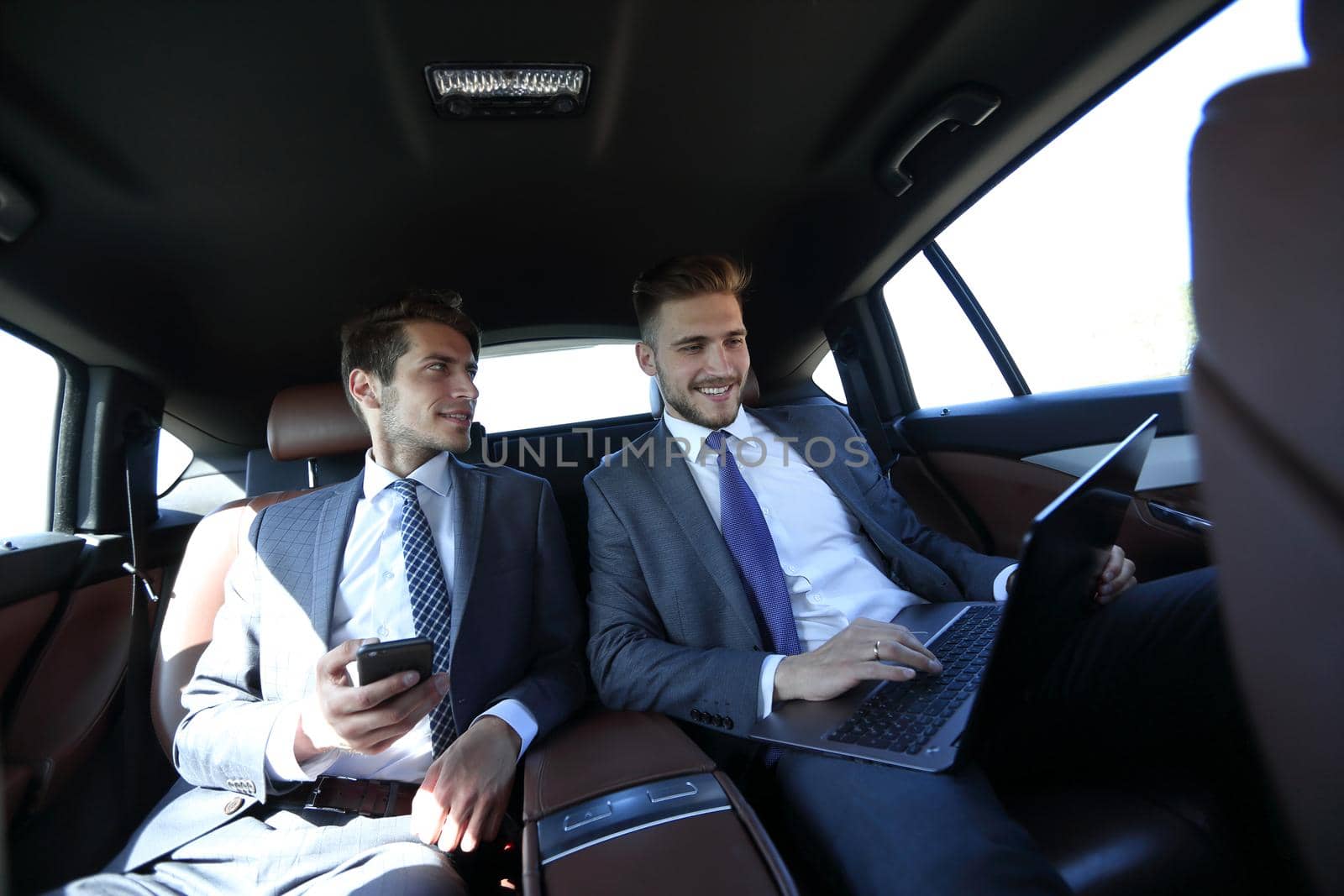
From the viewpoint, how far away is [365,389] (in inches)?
75.9

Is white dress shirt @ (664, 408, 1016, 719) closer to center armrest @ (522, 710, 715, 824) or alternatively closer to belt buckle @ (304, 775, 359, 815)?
center armrest @ (522, 710, 715, 824)

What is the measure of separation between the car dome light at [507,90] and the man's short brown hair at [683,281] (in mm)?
500

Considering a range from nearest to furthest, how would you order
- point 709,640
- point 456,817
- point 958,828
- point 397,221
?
point 958,828 → point 456,817 → point 709,640 → point 397,221

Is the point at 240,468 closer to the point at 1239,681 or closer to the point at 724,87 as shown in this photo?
the point at 724,87

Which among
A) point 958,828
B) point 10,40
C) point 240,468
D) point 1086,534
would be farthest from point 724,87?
point 240,468

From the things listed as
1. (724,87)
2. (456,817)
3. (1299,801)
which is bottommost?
(456,817)

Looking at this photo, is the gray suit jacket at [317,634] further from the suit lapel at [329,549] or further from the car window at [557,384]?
the car window at [557,384]

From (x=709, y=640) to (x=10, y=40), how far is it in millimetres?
1948

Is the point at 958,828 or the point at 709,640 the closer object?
the point at 958,828

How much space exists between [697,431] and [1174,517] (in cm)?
137

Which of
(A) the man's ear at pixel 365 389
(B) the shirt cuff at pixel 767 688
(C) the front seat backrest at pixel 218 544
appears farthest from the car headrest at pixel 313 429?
(B) the shirt cuff at pixel 767 688

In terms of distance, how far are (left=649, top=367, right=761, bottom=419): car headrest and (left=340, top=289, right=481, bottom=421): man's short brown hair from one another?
734mm

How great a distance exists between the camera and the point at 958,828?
3.07 ft

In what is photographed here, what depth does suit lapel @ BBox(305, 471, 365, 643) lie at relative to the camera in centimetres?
148
